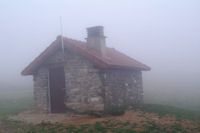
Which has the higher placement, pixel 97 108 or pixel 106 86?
pixel 106 86

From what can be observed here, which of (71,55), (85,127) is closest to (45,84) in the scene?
(71,55)

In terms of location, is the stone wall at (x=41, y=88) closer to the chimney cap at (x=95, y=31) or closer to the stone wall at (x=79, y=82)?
the stone wall at (x=79, y=82)

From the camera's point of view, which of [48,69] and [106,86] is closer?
[106,86]

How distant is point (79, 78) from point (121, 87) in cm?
276

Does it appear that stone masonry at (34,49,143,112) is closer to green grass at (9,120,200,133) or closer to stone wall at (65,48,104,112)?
stone wall at (65,48,104,112)

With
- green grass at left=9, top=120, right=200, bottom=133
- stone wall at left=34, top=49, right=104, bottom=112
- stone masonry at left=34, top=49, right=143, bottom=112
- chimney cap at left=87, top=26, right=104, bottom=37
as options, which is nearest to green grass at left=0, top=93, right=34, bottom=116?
stone masonry at left=34, top=49, right=143, bottom=112

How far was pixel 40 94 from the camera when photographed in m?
14.4

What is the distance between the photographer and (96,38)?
14.7 meters

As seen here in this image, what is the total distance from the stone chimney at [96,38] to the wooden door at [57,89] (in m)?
2.52

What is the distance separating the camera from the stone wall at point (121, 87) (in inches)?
503

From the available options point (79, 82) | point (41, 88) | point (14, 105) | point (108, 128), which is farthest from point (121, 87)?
point (14, 105)

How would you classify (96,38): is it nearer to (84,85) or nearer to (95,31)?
(95,31)

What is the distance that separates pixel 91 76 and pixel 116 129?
14.4ft

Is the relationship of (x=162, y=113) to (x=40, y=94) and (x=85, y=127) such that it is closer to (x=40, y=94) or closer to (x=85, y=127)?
(x=85, y=127)
